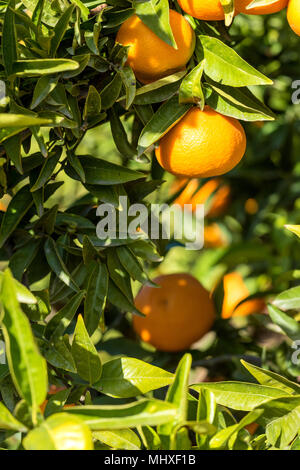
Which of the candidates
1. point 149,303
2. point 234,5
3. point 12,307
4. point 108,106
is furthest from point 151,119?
point 149,303

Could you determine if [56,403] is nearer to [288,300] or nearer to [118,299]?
[118,299]

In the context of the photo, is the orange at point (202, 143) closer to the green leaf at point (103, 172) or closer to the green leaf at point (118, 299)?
the green leaf at point (103, 172)

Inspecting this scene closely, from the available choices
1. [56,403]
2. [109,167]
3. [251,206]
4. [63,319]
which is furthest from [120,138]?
[251,206]

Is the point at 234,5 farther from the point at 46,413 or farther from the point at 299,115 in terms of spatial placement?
the point at 299,115

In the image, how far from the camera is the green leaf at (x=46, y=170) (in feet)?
2.57

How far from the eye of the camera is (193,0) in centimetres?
77

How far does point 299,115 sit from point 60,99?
1.09 metres

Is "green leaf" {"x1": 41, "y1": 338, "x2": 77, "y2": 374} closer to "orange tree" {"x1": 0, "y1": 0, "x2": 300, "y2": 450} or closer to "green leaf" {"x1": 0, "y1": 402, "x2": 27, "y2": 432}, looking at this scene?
"orange tree" {"x1": 0, "y1": 0, "x2": 300, "y2": 450}

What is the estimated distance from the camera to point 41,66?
677 millimetres

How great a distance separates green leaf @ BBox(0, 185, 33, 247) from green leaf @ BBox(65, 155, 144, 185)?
7 centimetres

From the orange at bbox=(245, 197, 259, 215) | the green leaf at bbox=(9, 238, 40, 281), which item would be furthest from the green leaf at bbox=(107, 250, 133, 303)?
the orange at bbox=(245, 197, 259, 215)

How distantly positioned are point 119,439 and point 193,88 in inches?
17.2

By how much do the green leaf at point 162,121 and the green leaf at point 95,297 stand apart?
193 millimetres

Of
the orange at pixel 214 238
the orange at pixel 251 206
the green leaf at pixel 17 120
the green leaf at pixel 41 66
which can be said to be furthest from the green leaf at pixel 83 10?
the orange at pixel 214 238
